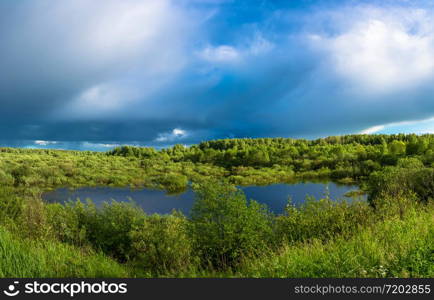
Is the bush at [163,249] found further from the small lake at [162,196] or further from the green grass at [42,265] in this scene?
the small lake at [162,196]

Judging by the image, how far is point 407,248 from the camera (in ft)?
19.8

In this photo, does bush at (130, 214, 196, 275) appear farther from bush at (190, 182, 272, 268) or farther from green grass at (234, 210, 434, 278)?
green grass at (234, 210, 434, 278)

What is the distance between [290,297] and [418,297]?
1995mm

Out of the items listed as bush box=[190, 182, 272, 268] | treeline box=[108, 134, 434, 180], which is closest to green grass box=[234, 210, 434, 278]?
bush box=[190, 182, 272, 268]

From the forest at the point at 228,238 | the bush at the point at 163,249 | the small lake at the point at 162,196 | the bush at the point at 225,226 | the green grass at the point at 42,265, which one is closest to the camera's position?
the forest at the point at 228,238

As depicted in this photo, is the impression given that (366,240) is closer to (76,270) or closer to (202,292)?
(202,292)

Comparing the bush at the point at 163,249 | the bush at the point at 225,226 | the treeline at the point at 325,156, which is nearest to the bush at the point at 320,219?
the bush at the point at 225,226

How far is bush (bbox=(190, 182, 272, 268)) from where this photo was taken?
441 inches

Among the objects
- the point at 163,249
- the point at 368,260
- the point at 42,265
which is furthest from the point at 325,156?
the point at 42,265

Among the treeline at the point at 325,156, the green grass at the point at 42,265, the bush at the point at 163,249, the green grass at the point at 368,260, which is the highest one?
the treeline at the point at 325,156

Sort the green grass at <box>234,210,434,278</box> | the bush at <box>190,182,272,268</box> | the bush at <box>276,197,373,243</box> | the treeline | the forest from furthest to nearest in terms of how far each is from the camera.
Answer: the treeline
the bush at <box>190,182,272,268</box>
the bush at <box>276,197,373,243</box>
the forest
the green grass at <box>234,210,434,278</box>

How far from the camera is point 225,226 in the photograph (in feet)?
36.8

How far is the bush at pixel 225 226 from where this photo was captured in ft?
36.8

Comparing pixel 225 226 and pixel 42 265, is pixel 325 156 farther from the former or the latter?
pixel 42 265
